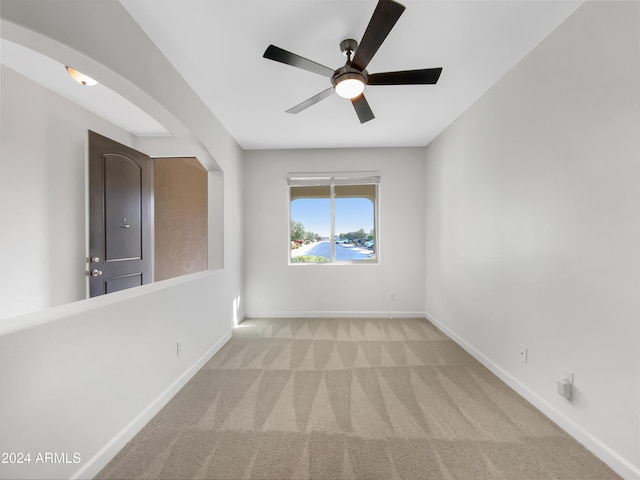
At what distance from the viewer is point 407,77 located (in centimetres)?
183

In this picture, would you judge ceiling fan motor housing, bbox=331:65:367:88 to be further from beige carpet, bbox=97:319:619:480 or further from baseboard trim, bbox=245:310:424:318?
baseboard trim, bbox=245:310:424:318

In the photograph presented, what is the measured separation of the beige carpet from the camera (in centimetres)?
142

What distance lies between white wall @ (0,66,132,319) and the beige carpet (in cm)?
158

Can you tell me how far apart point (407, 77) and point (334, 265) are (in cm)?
273

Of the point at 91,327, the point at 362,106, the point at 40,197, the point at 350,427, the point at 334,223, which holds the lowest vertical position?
the point at 350,427

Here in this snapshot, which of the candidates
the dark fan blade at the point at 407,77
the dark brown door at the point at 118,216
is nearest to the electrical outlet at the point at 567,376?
the dark fan blade at the point at 407,77

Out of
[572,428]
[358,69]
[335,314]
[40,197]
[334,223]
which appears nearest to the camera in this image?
[572,428]

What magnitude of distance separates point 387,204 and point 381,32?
9.04 ft

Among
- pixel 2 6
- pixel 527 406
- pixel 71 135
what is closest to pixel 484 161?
pixel 527 406

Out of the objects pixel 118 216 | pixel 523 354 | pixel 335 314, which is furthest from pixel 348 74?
pixel 335 314

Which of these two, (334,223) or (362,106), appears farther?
(334,223)

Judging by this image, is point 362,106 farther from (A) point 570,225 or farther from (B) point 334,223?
(B) point 334,223

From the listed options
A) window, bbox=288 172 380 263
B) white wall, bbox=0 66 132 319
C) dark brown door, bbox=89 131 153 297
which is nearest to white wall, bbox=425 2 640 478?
window, bbox=288 172 380 263

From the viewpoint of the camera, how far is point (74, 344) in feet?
4.32
